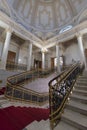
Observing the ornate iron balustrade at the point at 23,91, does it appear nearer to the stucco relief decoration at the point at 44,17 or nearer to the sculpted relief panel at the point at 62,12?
the stucco relief decoration at the point at 44,17

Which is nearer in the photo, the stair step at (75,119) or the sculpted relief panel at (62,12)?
the stair step at (75,119)

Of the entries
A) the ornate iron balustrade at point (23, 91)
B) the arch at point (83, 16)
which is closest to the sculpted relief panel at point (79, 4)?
the arch at point (83, 16)

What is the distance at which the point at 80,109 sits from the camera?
2289 millimetres

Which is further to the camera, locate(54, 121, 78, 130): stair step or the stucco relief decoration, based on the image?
the stucco relief decoration

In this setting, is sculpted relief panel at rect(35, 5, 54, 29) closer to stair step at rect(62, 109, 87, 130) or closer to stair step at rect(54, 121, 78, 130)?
stair step at rect(62, 109, 87, 130)

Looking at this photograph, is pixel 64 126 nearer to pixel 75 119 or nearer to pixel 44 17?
pixel 75 119

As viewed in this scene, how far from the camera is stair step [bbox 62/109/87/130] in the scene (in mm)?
1830

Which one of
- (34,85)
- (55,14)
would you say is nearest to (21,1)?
(55,14)

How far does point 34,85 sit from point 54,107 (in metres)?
5.53

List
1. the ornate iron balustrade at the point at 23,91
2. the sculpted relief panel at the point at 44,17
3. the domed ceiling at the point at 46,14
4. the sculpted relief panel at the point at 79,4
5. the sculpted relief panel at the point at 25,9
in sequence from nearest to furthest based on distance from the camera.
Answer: the ornate iron balustrade at the point at 23,91 < the sculpted relief panel at the point at 79,4 < the domed ceiling at the point at 46,14 < the sculpted relief panel at the point at 25,9 < the sculpted relief panel at the point at 44,17

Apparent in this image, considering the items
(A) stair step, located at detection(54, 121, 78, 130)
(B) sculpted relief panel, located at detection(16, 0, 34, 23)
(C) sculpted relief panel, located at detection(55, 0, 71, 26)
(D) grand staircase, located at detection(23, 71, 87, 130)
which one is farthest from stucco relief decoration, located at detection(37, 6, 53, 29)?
(A) stair step, located at detection(54, 121, 78, 130)

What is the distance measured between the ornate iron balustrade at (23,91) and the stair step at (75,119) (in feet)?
12.4

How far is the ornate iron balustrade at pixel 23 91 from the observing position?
5187 millimetres

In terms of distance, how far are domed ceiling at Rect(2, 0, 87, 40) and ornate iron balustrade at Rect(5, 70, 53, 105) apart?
928cm
